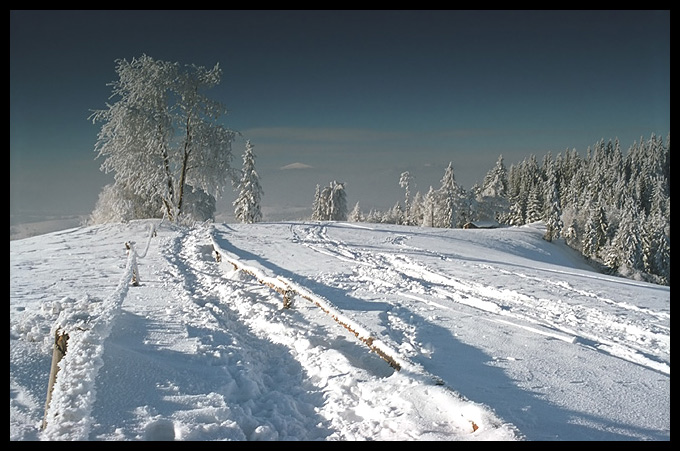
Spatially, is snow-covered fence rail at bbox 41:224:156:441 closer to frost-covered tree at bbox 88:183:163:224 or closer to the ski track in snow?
the ski track in snow

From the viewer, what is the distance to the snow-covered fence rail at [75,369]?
2230 millimetres

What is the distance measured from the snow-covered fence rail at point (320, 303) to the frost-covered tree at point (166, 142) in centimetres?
481

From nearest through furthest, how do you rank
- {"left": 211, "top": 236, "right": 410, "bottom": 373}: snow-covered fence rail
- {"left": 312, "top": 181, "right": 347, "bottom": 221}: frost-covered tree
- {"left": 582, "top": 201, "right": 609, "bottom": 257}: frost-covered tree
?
{"left": 582, "top": 201, "right": 609, "bottom": 257}: frost-covered tree → {"left": 211, "top": 236, "right": 410, "bottom": 373}: snow-covered fence rail → {"left": 312, "top": 181, "right": 347, "bottom": 221}: frost-covered tree

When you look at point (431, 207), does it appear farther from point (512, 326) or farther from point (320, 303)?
point (512, 326)

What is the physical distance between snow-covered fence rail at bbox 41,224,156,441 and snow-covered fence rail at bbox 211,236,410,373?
2651mm

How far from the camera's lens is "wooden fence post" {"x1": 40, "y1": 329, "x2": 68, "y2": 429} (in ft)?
7.92

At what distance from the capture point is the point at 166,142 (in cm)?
1332

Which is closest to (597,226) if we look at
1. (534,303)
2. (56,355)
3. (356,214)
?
(534,303)

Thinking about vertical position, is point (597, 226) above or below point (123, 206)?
below

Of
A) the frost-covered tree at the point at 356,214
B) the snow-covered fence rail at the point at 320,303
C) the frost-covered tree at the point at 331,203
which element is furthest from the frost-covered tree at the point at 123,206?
the frost-covered tree at the point at 356,214

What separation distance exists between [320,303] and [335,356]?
177cm

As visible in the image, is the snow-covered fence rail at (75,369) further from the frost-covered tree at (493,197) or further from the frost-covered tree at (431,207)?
the frost-covered tree at (493,197)

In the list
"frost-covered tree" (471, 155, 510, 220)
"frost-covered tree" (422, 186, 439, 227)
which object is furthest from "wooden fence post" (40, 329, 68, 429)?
"frost-covered tree" (471, 155, 510, 220)
